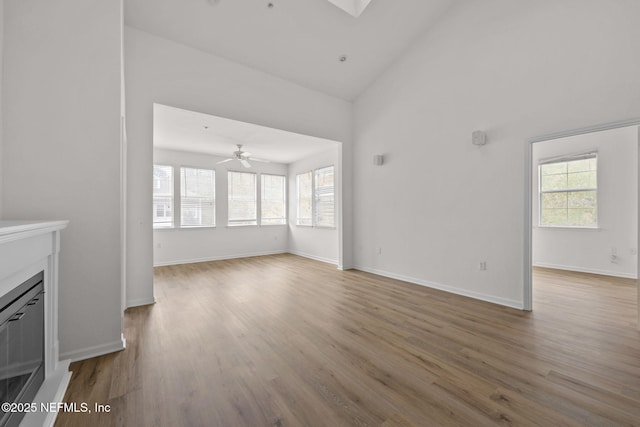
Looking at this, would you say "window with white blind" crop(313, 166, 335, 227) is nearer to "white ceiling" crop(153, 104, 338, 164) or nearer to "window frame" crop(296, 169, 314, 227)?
"window frame" crop(296, 169, 314, 227)

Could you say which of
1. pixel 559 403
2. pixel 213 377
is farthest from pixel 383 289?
pixel 213 377

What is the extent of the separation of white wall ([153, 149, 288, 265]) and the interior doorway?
5.99 meters

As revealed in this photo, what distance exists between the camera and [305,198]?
7.38 m

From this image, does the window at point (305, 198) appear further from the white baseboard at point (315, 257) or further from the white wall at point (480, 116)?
the white wall at point (480, 116)

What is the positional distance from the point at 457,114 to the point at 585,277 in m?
3.81

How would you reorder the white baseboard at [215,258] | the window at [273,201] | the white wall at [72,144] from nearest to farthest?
the white wall at [72,144]
the white baseboard at [215,258]
the window at [273,201]

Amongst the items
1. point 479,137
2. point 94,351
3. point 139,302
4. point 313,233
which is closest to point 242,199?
point 313,233

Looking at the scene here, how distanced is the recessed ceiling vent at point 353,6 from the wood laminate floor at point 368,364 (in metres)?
4.06

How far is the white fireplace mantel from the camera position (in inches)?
44.3

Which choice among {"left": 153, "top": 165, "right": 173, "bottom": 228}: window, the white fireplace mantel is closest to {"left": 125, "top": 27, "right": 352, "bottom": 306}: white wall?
the white fireplace mantel

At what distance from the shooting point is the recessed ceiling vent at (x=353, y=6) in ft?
11.9

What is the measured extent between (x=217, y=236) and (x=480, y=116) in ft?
20.0

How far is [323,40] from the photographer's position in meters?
4.06

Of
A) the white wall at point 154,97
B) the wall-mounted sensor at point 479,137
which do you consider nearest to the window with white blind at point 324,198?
the white wall at point 154,97
